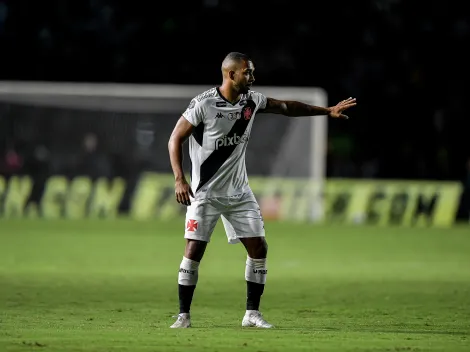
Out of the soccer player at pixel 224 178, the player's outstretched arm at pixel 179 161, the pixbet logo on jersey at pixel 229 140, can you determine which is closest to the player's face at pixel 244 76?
the soccer player at pixel 224 178

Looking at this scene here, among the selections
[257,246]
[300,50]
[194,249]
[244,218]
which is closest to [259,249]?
[257,246]

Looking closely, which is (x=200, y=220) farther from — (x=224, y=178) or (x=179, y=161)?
(x=179, y=161)

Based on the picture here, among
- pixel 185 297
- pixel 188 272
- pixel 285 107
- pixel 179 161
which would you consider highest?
pixel 285 107

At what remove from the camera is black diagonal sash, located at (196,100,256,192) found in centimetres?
992

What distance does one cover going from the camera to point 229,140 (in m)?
9.92

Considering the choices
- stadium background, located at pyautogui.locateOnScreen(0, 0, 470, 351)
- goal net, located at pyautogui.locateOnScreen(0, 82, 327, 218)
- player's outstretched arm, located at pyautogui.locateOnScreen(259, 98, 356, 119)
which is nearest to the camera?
Result: player's outstretched arm, located at pyautogui.locateOnScreen(259, 98, 356, 119)

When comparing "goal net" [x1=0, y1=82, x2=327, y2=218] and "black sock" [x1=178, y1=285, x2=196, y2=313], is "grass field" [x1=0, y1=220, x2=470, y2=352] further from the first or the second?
"goal net" [x1=0, y1=82, x2=327, y2=218]

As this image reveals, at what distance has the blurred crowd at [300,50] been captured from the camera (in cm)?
3869

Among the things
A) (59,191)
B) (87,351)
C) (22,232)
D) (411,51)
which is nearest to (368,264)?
(22,232)

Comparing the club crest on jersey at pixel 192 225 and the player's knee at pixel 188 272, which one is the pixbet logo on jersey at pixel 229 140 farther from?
the player's knee at pixel 188 272

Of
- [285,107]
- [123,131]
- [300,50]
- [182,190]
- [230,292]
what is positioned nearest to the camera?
[182,190]

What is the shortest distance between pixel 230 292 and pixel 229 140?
171 inches

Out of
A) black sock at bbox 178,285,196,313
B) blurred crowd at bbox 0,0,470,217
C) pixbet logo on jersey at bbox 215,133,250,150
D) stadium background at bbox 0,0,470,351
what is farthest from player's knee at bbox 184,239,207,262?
blurred crowd at bbox 0,0,470,217

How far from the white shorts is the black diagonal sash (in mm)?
185
